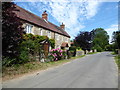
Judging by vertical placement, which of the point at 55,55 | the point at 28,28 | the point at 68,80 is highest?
the point at 28,28

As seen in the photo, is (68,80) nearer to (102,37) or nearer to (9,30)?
(9,30)

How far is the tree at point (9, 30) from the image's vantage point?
7918 mm

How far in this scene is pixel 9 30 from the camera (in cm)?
793

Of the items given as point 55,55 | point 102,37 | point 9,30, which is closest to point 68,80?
point 9,30

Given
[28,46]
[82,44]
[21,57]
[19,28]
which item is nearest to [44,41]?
[28,46]

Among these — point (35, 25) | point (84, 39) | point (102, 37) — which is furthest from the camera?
point (102, 37)

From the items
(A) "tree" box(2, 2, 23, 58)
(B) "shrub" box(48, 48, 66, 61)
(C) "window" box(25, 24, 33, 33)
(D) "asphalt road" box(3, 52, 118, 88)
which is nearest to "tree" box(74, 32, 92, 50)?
(B) "shrub" box(48, 48, 66, 61)

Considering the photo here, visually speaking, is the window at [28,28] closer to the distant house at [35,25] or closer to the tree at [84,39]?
the distant house at [35,25]

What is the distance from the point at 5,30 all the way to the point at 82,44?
30.8 m

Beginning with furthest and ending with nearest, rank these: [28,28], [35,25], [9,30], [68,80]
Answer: [35,25] < [28,28] < [9,30] < [68,80]

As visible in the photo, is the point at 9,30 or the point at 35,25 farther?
the point at 35,25

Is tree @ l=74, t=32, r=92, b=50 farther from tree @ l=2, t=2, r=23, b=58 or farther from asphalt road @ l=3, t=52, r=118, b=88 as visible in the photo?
tree @ l=2, t=2, r=23, b=58

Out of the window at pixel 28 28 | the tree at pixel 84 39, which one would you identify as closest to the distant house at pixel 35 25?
the window at pixel 28 28

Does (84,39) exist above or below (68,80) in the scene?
above
